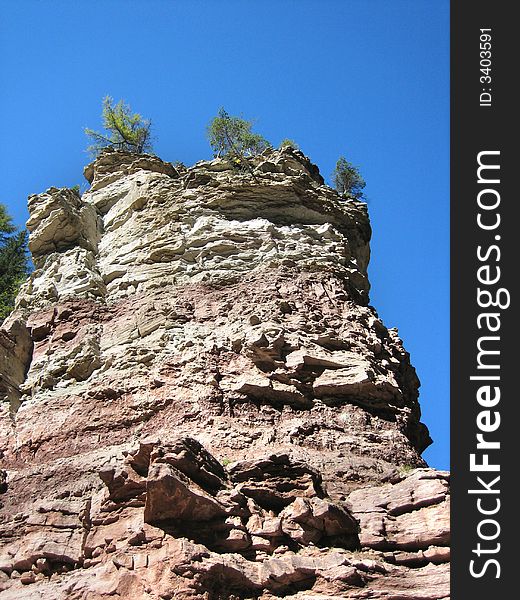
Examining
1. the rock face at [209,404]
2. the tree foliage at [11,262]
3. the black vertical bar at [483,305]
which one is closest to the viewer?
the black vertical bar at [483,305]

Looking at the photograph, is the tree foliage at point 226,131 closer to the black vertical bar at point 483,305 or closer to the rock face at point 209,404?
the rock face at point 209,404

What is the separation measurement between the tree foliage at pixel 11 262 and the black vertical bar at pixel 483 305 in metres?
24.0

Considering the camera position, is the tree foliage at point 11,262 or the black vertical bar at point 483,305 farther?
the tree foliage at point 11,262

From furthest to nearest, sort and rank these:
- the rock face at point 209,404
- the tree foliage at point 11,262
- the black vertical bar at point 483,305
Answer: the tree foliage at point 11,262
the rock face at point 209,404
the black vertical bar at point 483,305

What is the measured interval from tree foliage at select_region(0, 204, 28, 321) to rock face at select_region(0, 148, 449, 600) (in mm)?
7883

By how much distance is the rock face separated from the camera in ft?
38.5

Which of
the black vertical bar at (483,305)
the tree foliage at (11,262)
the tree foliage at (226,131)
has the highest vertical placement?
the tree foliage at (226,131)

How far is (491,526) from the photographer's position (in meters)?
9.12

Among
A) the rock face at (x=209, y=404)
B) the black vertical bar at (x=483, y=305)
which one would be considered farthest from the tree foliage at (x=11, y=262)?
the black vertical bar at (x=483, y=305)

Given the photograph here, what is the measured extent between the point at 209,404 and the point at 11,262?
20605mm

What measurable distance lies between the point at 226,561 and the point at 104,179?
57.5 ft

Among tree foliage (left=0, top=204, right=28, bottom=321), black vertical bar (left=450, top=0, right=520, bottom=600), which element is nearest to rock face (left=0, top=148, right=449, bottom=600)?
black vertical bar (left=450, top=0, right=520, bottom=600)

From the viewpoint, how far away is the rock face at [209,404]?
11750 millimetres

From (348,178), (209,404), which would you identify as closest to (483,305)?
(209,404)
